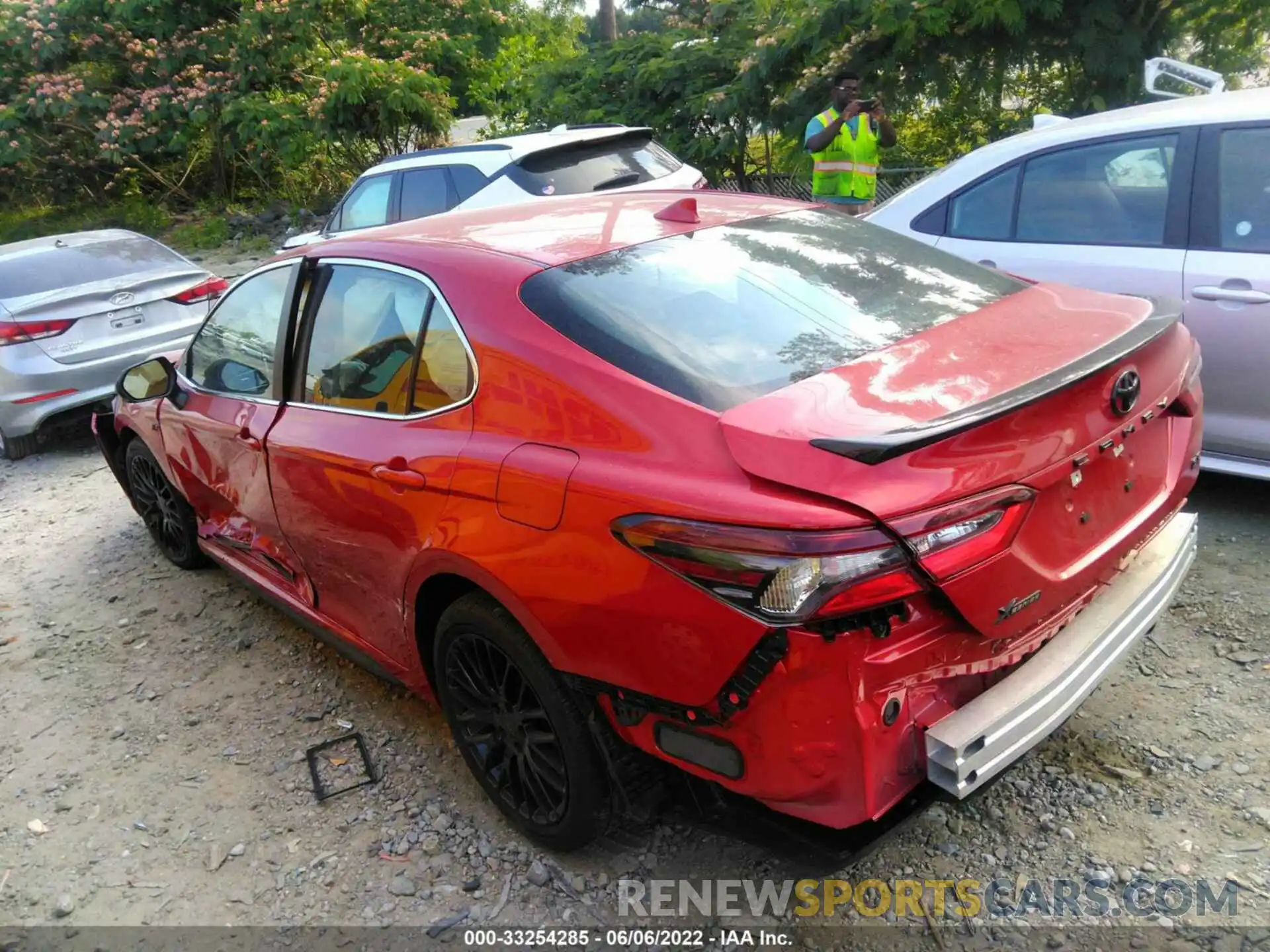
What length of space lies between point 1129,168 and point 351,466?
3.44 m

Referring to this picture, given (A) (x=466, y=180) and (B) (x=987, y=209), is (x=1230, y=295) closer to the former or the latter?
(B) (x=987, y=209)

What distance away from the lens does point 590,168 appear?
7.73m

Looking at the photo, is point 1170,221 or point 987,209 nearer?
point 1170,221

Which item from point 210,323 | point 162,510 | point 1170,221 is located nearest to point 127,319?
point 162,510

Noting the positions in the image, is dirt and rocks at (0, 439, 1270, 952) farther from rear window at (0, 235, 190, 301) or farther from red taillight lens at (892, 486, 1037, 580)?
rear window at (0, 235, 190, 301)

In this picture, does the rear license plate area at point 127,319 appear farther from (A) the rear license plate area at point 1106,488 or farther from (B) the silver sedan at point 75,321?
(A) the rear license plate area at point 1106,488

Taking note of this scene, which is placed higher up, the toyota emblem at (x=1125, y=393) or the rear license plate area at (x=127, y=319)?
the toyota emblem at (x=1125, y=393)

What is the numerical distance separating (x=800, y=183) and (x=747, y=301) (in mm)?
8191

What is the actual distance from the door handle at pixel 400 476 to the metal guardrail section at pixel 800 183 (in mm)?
6332

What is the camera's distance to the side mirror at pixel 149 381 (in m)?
4.34

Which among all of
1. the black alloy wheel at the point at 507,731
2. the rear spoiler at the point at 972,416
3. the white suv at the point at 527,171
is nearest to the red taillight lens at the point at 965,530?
the rear spoiler at the point at 972,416

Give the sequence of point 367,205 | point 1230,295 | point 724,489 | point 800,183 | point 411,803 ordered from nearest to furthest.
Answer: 1. point 724,489
2. point 411,803
3. point 1230,295
4. point 367,205
5. point 800,183

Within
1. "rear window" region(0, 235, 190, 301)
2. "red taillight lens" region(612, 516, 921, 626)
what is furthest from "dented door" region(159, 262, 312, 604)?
"rear window" region(0, 235, 190, 301)

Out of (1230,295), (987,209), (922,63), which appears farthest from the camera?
(922,63)
